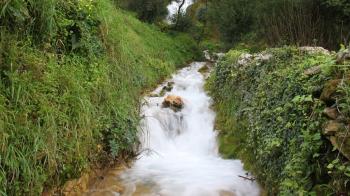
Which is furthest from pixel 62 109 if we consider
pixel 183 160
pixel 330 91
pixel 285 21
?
pixel 285 21

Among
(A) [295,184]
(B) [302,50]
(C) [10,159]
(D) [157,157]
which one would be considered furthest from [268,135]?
(C) [10,159]

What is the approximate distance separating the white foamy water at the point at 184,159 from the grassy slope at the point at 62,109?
0.54 meters

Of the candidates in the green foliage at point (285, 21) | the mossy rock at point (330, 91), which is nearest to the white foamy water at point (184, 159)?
the mossy rock at point (330, 91)

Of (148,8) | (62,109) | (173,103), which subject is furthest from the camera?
(148,8)

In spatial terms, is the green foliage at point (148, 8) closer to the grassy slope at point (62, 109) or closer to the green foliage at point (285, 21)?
the green foliage at point (285, 21)

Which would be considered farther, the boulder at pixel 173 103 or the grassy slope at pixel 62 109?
the boulder at pixel 173 103

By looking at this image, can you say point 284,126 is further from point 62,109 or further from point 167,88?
point 167,88

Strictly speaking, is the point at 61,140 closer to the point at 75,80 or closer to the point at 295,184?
the point at 75,80

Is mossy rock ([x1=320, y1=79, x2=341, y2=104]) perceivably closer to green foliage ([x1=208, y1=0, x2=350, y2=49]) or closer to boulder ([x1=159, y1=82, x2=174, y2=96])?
green foliage ([x1=208, y1=0, x2=350, y2=49])

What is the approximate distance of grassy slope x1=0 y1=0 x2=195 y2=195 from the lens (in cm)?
370

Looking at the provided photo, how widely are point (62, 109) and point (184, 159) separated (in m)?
3.09

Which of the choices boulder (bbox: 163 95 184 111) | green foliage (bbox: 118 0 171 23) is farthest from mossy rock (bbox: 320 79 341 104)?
green foliage (bbox: 118 0 171 23)

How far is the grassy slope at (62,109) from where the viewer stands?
3.70m

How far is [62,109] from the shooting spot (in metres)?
4.36
